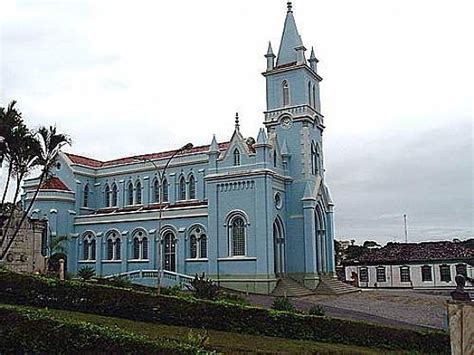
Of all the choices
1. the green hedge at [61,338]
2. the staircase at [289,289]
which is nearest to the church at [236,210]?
the staircase at [289,289]

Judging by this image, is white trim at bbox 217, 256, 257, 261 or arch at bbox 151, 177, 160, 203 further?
arch at bbox 151, 177, 160, 203

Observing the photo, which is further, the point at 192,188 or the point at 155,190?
the point at 155,190

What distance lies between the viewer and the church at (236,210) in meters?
41.9

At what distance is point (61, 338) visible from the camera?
12.1 meters

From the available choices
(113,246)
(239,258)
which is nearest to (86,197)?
(113,246)

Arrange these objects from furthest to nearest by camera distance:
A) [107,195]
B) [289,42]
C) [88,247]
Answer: [107,195], [88,247], [289,42]

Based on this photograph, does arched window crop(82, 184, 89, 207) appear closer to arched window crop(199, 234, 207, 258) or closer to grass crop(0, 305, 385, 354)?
arched window crop(199, 234, 207, 258)

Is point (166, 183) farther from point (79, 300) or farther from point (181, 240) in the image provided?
point (79, 300)

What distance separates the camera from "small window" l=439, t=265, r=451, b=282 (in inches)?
2164

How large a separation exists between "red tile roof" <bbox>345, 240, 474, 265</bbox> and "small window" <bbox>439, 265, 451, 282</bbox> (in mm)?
866

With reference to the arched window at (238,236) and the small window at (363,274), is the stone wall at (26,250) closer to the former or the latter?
the arched window at (238,236)

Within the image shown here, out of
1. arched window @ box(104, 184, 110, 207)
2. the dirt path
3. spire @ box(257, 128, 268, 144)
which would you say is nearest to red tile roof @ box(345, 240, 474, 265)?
the dirt path

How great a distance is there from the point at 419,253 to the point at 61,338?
51.5 m

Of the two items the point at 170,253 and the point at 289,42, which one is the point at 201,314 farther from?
the point at 289,42
